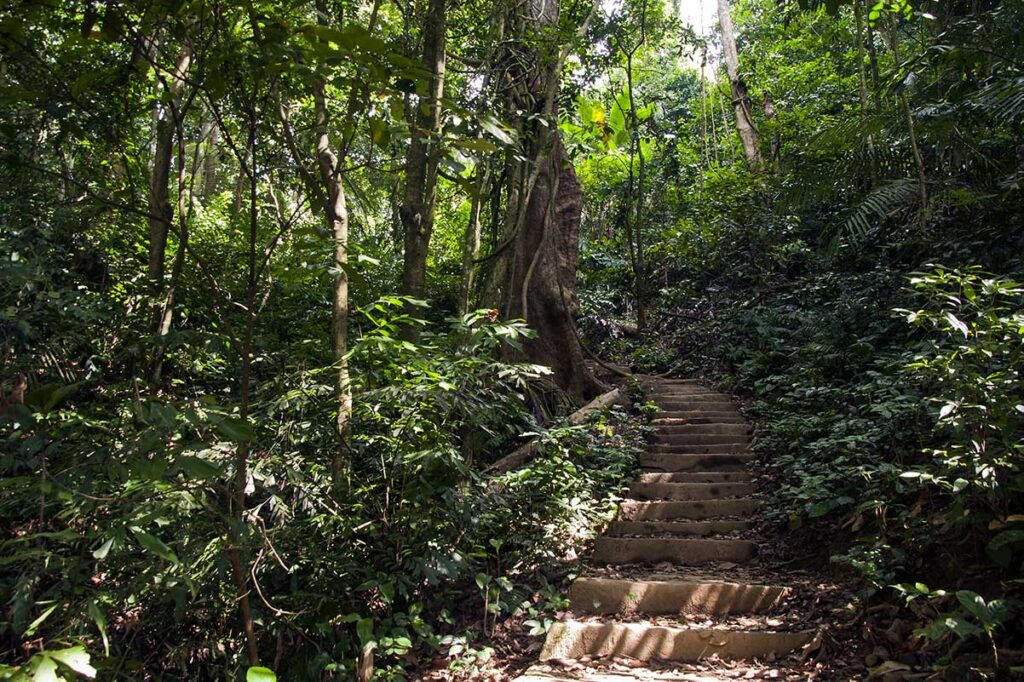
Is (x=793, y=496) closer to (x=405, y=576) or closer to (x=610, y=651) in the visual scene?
(x=610, y=651)

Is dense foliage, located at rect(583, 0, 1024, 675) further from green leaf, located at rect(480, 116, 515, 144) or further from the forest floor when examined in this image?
green leaf, located at rect(480, 116, 515, 144)

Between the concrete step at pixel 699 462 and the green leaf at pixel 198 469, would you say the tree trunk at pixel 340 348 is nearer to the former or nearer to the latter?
the green leaf at pixel 198 469

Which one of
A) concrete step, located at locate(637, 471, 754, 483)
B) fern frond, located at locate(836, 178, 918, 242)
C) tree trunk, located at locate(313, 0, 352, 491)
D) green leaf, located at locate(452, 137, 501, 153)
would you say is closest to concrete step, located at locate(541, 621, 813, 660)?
tree trunk, located at locate(313, 0, 352, 491)

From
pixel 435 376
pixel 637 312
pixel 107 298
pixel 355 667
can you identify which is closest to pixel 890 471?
pixel 435 376

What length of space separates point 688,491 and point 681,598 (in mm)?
1909

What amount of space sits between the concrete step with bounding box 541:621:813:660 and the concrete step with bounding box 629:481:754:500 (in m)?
→ 2.12

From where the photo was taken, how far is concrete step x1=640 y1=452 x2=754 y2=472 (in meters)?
6.50

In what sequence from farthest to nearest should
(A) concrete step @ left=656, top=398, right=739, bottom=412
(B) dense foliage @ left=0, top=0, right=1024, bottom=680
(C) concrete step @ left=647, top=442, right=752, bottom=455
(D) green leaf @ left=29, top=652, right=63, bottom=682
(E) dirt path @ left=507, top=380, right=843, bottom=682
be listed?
(A) concrete step @ left=656, top=398, right=739, bottom=412
(C) concrete step @ left=647, top=442, right=752, bottom=455
(E) dirt path @ left=507, top=380, right=843, bottom=682
(B) dense foliage @ left=0, top=0, right=1024, bottom=680
(D) green leaf @ left=29, top=652, right=63, bottom=682

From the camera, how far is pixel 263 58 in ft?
7.54

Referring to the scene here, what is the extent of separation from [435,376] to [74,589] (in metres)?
1.74

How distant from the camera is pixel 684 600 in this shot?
409 cm

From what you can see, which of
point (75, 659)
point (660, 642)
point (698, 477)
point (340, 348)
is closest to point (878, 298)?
point (698, 477)


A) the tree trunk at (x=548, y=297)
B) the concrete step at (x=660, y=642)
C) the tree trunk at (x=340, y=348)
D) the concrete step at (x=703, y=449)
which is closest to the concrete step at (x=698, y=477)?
the concrete step at (x=703, y=449)

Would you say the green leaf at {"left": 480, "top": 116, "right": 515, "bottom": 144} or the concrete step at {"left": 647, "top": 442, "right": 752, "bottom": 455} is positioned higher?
the green leaf at {"left": 480, "top": 116, "right": 515, "bottom": 144}
